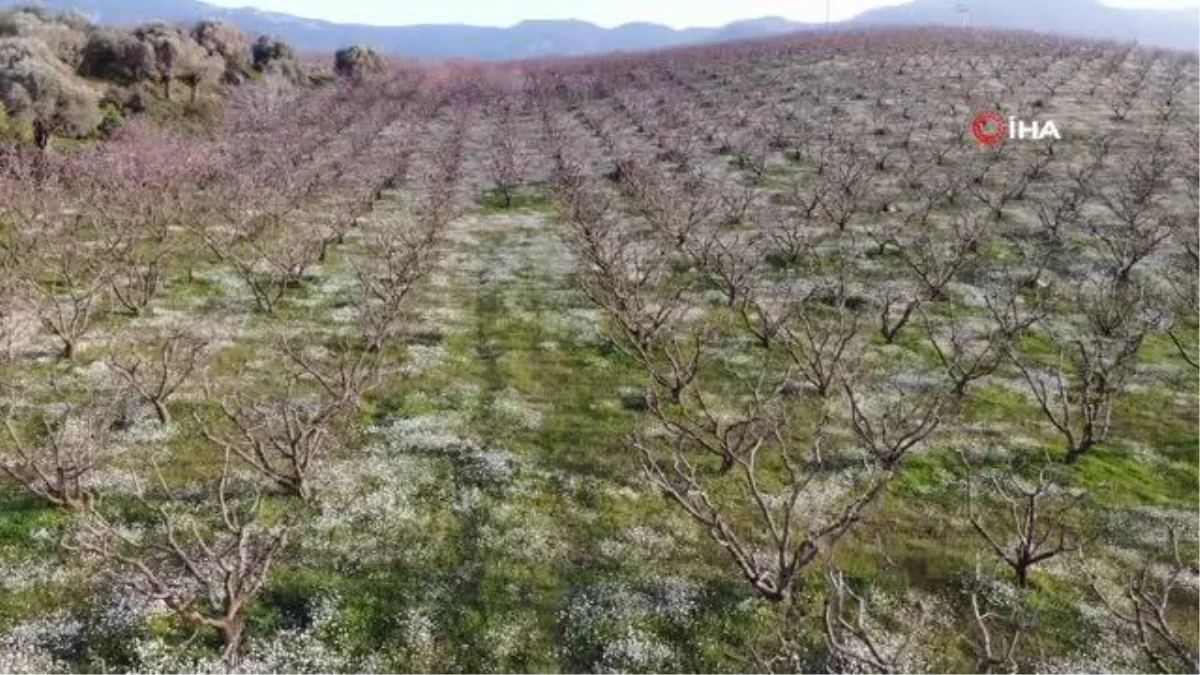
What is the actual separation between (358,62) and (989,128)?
94.8 m

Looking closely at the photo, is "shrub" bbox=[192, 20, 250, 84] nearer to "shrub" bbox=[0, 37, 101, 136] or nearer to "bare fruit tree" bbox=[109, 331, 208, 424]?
"shrub" bbox=[0, 37, 101, 136]

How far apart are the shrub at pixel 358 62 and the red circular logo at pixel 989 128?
89.2m

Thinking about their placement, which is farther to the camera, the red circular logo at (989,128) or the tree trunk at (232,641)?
the red circular logo at (989,128)

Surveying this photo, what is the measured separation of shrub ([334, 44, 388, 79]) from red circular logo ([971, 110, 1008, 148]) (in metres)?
89.2

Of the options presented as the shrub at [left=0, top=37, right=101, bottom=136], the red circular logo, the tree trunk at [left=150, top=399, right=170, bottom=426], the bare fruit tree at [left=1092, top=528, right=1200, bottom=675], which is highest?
the shrub at [left=0, top=37, right=101, bottom=136]

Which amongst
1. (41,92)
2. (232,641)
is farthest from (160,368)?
(41,92)

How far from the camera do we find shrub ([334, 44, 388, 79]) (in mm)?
138750

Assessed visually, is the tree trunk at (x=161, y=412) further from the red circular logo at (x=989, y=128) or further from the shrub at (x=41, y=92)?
the red circular logo at (x=989, y=128)

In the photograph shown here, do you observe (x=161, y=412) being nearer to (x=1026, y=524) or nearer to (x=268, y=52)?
(x=1026, y=524)

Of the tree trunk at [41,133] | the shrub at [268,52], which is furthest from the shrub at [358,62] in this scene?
the tree trunk at [41,133]

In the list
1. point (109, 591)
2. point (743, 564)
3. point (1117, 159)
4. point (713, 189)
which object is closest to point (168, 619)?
point (109, 591)

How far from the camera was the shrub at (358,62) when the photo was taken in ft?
455

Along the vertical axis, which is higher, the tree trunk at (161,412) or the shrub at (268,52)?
the shrub at (268,52)

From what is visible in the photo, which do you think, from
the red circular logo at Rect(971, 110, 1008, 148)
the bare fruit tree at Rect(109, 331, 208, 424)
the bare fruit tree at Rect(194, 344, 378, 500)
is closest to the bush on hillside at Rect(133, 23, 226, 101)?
the bare fruit tree at Rect(109, 331, 208, 424)
